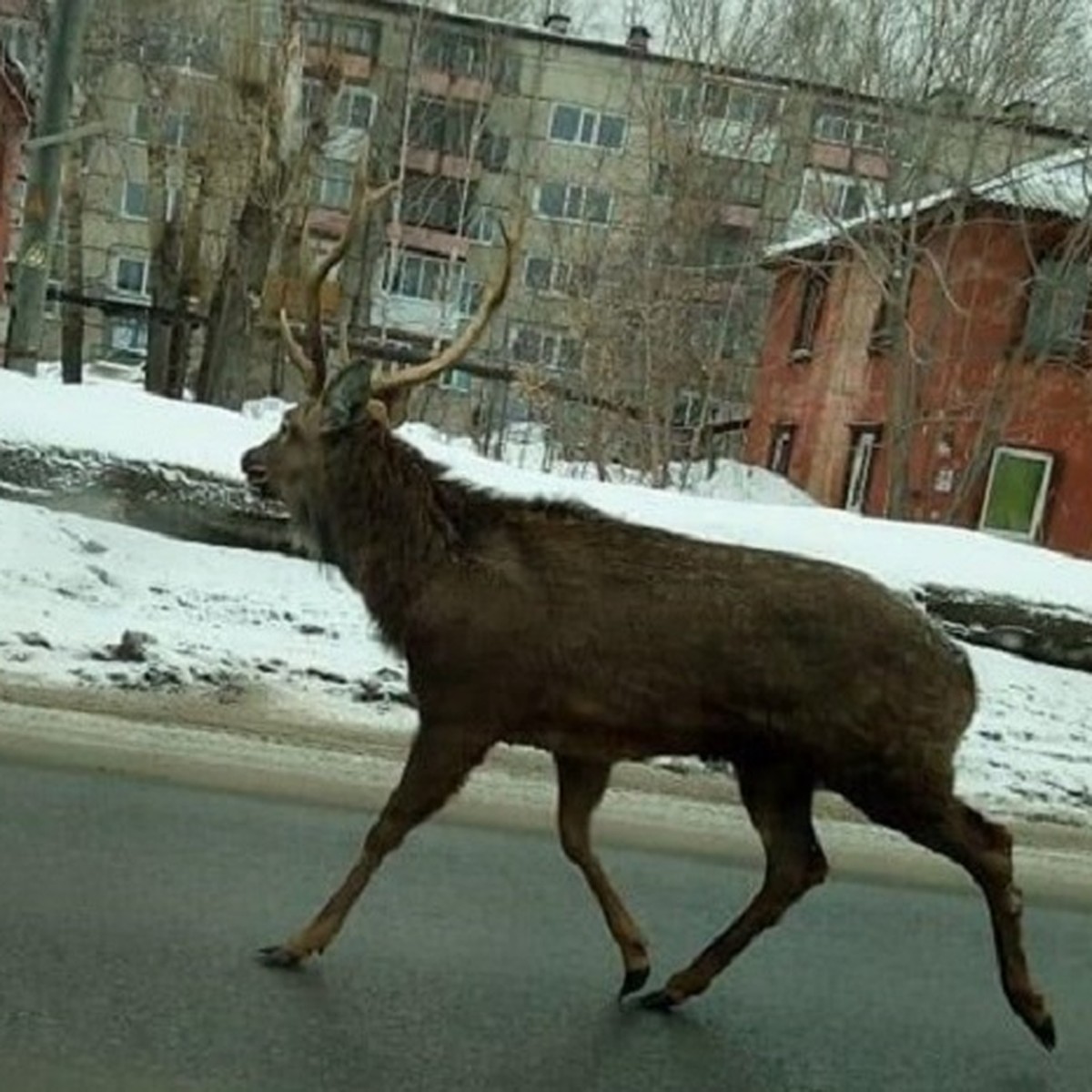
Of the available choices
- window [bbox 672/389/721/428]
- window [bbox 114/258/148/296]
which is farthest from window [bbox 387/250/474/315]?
window [bbox 672/389/721/428]

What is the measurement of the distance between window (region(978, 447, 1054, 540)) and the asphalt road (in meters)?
22.4

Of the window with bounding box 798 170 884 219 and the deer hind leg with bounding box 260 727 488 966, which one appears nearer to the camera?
the deer hind leg with bounding box 260 727 488 966

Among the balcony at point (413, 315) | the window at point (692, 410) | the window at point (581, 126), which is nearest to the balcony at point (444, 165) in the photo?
the balcony at point (413, 315)

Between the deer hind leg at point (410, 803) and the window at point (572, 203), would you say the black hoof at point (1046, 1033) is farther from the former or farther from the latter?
the window at point (572, 203)

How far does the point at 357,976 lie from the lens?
5.18 metres

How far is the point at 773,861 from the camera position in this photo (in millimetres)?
5469

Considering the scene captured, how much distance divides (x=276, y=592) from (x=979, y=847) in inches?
258

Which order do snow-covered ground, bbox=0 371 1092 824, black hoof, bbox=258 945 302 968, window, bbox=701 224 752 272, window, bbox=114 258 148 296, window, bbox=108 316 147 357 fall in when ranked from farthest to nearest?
window, bbox=114 258 148 296 → window, bbox=108 316 147 357 → window, bbox=701 224 752 272 → snow-covered ground, bbox=0 371 1092 824 → black hoof, bbox=258 945 302 968

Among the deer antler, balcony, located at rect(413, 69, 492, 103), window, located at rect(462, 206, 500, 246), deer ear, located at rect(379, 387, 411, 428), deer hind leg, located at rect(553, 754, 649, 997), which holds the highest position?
balcony, located at rect(413, 69, 492, 103)

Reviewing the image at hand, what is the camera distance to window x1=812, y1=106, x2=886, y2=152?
26344 millimetres

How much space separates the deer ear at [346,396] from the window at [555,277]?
26.6m

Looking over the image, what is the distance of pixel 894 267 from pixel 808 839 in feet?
71.0

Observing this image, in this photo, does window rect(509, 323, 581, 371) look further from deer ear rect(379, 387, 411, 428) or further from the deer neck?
the deer neck

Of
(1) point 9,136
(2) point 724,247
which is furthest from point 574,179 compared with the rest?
(1) point 9,136
